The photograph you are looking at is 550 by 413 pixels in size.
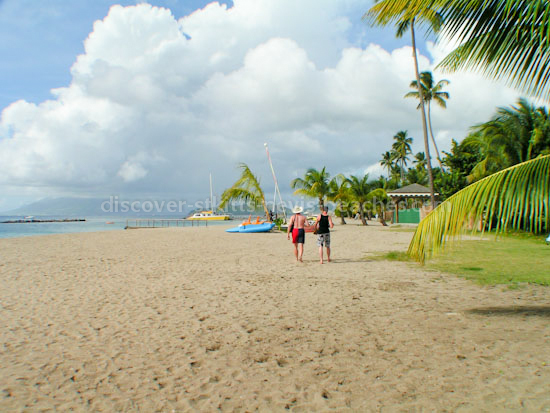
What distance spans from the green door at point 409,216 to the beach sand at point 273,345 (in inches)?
1174

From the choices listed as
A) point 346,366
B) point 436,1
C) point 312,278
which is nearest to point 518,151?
point 312,278

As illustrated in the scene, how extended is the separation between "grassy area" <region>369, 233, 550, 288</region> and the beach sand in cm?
97

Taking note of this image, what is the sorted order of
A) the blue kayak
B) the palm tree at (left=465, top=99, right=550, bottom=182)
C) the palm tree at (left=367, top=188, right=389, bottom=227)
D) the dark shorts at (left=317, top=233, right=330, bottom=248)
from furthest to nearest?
the palm tree at (left=367, top=188, right=389, bottom=227)
the blue kayak
the palm tree at (left=465, top=99, right=550, bottom=182)
the dark shorts at (left=317, top=233, right=330, bottom=248)

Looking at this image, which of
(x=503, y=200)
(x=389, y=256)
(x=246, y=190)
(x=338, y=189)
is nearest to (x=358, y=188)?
(x=338, y=189)

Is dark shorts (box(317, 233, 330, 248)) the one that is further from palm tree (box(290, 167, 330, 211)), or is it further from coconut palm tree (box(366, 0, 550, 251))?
palm tree (box(290, 167, 330, 211))

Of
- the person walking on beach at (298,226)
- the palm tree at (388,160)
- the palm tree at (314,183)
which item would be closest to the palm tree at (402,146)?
the palm tree at (388,160)

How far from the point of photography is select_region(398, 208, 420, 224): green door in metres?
35.7

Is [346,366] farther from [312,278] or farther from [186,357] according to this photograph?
[312,278]

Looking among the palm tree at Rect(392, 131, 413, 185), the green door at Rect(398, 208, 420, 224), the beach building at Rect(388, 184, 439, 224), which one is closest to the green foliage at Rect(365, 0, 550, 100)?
the beach building at Rect(388, 184, 439, 224)

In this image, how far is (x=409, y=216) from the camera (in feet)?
121

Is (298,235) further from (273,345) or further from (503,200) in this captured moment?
(503,200)

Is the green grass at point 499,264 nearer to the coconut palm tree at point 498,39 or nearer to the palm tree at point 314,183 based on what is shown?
the coconut palm tree at point 498,39

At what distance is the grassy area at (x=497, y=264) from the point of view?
7.79 metres

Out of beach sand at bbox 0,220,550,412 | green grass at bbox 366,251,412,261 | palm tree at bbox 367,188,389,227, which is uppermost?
palm tree at bbox 367,188,389,227
